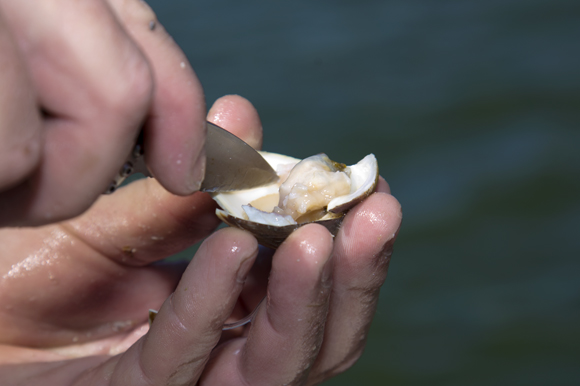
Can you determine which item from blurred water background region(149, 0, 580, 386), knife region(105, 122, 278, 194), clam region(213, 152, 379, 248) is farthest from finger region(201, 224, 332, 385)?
blurred water background region(149, 0, 580, 386)

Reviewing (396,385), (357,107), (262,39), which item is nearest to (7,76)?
(396,385)

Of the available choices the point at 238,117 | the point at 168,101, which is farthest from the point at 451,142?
the point at 168,101

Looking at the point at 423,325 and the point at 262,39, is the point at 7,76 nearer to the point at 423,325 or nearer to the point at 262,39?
the point at 423,325

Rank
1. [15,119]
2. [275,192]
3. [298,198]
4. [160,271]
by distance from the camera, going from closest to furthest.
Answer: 1. [15,119]
2. [298,198]
3. [275,192]
4. [160,271]

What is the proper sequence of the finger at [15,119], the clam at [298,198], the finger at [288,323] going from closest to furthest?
Answer: the finger at [15,119] < the finger at [288,323] < the clam at [298,198]

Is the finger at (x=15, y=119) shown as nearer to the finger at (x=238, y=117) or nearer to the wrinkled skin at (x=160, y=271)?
the wrinkled skin at (x=160, y=271)

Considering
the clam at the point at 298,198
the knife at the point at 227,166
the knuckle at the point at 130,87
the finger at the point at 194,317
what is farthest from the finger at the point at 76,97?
the clam at the point at 298,198

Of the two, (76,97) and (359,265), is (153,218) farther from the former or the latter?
(76,97)
